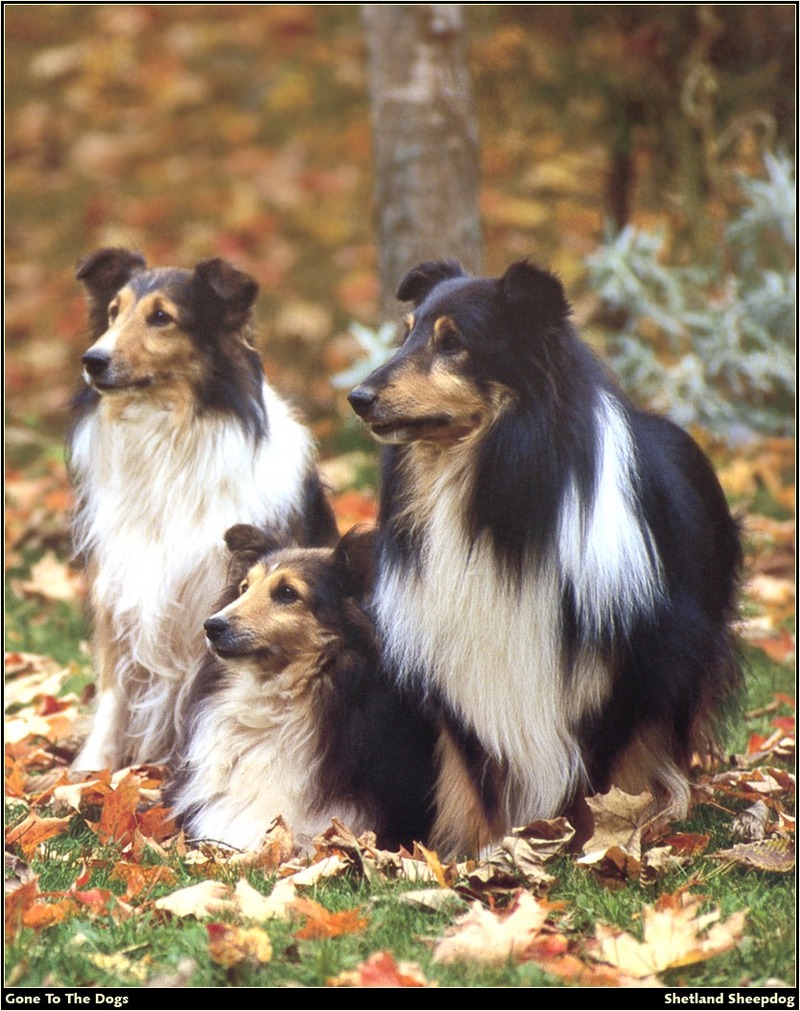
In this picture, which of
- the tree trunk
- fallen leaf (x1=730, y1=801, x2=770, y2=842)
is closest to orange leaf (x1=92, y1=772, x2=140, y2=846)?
fallen leaf (x1=730, y1=801, x2=770, y2=842)

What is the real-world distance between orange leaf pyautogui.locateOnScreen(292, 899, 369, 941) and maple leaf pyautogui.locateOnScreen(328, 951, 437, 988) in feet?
0.60

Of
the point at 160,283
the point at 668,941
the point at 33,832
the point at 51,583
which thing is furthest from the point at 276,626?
the point at 51,583

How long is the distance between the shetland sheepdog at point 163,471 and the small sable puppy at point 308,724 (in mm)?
526

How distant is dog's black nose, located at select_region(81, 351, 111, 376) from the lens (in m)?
4.66

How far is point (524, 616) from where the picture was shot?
3.91m

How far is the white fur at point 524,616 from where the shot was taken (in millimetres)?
3869

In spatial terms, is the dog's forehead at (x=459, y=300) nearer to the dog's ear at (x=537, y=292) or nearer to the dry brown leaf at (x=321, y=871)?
the dog's ear at (x=537, y=292)

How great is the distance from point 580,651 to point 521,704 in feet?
0.77

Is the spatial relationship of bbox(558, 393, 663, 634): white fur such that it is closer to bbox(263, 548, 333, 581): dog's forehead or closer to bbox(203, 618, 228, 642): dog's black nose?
bbox(263, 548, 333, 581): dog's forehead

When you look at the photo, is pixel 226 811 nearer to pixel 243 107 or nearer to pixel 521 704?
pixel 521 704

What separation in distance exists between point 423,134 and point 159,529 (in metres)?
3.02

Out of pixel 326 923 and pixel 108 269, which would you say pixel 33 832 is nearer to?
pixel 326 923

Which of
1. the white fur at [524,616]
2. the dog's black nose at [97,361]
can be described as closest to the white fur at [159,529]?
the dog's black nose at [97,361]

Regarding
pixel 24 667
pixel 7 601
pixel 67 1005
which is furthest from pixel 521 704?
pixel 7 601
